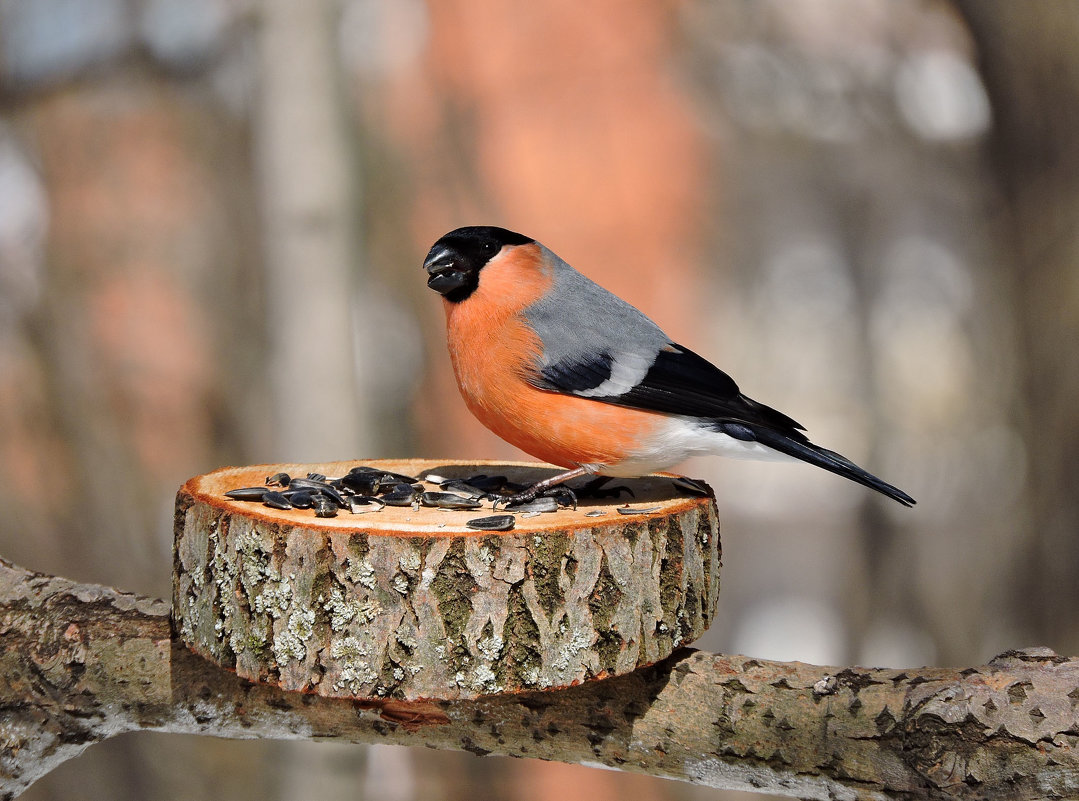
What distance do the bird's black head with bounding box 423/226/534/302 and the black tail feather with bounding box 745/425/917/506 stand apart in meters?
0.77

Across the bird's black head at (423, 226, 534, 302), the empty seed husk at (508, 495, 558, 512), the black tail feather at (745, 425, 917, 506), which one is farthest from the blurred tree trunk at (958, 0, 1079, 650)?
the empty seed husk at (508, 495, 558, 512)

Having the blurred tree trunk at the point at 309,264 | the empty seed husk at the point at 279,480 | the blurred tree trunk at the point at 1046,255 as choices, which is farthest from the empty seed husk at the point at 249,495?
the blurred tree trunk at the point at 1046,255

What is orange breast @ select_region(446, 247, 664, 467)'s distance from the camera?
2246mm

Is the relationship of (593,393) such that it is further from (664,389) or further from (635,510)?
(635,510)

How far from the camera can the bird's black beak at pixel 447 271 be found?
2.43 meters

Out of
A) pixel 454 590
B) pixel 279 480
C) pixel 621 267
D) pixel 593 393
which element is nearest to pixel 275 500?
pixel 279 480

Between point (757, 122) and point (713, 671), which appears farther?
point (757, 122)

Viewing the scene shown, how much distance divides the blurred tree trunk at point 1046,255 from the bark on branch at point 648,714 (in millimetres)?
2780

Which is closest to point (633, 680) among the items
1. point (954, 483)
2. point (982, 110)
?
point (954, 483)

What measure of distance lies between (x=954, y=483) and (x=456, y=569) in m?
3.93

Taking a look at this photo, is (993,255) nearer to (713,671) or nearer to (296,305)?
(296,305)

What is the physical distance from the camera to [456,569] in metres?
1.79

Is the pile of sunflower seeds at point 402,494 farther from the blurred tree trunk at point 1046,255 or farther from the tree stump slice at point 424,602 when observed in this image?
the blurred tree trunk at point 1046,255

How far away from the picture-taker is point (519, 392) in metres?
2.28
